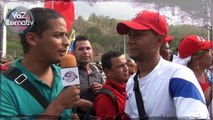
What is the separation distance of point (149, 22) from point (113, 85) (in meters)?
0.67

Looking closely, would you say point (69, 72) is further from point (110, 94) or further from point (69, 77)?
point (110, 94)

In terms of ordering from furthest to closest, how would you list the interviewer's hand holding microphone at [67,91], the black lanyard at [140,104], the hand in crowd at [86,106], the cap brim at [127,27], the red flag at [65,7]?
the hand in crowd at [86,106] < the red flag at [65,7] < the cap brim at [127,27] < the black lanyard at [140,104] < the interviewer's hand holding microphone at [67,91]

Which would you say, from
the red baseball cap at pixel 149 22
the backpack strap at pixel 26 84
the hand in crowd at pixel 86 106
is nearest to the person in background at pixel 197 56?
the red baseball cap at pixel 149 22

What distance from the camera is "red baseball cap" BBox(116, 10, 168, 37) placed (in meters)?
1.75

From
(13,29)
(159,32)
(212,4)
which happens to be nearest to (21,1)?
(13,29)

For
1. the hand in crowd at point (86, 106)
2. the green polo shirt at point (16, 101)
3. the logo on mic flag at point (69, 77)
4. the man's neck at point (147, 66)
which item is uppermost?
the logo on mic flag at point (69, 77)

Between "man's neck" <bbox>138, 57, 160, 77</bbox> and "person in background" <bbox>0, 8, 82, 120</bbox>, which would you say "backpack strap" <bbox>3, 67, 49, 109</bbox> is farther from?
"man's neck" <bbox>138, 57, 160, 77</bbox>

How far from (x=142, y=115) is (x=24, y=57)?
0.62m

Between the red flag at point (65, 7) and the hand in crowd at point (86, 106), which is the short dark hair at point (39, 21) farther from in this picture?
the hand in crowd at point (86, 106)

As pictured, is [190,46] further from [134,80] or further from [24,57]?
[24,57]

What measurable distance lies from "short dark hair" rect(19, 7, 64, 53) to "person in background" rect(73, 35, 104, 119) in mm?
922

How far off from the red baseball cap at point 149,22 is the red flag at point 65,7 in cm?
30

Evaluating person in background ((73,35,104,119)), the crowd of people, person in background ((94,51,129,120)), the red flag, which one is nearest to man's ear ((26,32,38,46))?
the crowd of people

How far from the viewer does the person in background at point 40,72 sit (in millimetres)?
1388
